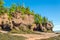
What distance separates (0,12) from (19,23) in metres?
8.29

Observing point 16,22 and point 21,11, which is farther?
point 21,11

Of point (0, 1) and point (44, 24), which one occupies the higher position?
point (0, 1)

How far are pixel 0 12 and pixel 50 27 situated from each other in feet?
75.8

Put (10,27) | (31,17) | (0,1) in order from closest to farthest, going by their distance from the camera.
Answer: (10,27) → (0,1) → (31,17)

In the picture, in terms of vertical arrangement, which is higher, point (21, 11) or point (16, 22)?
point (21, 11)

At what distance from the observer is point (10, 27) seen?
70688 millimetres

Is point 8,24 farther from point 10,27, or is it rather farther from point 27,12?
point 27,12

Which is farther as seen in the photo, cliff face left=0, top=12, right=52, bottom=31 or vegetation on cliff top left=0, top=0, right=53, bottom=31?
vegetation on cliff top left=0, top=0, right=53, bottom=31

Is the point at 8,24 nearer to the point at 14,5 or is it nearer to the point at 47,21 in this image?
the point at 14,5

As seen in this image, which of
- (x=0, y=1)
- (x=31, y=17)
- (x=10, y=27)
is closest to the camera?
(x=10, y=27)

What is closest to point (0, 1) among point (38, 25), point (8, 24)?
point (8, 24)

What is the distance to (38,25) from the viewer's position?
8525cm

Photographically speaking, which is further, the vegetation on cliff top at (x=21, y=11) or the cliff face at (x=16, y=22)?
the vegetation on cliff top at (x=21, y=11)

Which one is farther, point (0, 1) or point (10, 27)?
point (0, 1)
